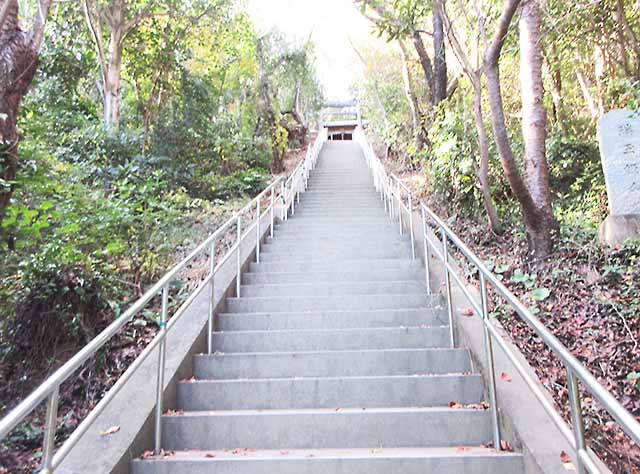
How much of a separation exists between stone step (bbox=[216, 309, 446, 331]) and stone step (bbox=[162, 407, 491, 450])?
3.92ft

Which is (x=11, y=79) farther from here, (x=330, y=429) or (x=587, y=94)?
(x=587, y=94)

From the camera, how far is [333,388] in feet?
8.47

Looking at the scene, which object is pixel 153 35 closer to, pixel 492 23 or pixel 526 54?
pixel 492 23

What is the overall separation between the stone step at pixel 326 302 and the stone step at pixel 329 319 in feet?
0.85

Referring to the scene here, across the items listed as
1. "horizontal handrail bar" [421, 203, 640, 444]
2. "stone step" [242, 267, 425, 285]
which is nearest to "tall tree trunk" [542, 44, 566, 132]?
"stone step" [242, 267, 425, 285]

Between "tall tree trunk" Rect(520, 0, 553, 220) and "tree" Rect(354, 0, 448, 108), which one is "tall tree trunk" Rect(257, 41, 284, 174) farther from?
"tall tree trunk" Rect(520, 0, 553, 220)

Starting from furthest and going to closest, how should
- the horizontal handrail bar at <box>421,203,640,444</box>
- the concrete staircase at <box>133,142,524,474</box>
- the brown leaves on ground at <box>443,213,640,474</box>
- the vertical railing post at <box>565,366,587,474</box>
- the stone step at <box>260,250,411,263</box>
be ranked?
1. the stone step at <box>260,250,411,263</box>
2. the brown leaves on ground at <box>443,213,640,474</box>
3. the concrete staircase at <box>133,142,524,474</box>
4. the vertical railing post at <box>565,366,587,474</box>
5. the horizontal handrail bar at <box>421,203,640,444</box>

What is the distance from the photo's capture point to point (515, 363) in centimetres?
191

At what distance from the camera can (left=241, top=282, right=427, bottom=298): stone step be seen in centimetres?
415

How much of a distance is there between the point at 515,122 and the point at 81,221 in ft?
24.9

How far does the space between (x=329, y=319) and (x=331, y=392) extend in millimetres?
1010

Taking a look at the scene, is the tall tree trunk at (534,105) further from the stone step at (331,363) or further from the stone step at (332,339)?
the stone step at (331,363)

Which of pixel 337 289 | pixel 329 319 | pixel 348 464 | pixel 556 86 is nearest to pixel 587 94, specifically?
pixel 556 86

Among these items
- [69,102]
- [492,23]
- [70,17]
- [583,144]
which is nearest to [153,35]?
[70,17]
